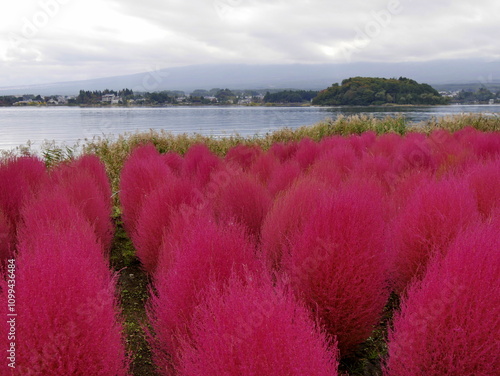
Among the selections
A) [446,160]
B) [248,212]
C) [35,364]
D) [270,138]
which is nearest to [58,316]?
[35,364]

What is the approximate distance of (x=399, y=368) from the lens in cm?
249

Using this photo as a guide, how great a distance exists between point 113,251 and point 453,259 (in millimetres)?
4716

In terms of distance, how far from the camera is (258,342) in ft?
5.78

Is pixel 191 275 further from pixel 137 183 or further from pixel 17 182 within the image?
pixel 17 182

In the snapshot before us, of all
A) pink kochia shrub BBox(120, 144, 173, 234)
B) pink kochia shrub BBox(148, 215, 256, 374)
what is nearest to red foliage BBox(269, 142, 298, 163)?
pink kochia shrub BBox(120, 144, 173, 234)

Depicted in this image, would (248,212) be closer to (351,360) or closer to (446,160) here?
(351,360)

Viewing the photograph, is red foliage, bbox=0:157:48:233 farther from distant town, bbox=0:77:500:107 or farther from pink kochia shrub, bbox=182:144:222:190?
distant town, bbox=0:77:500:107

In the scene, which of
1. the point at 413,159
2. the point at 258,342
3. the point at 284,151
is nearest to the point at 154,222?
the point at 258,342

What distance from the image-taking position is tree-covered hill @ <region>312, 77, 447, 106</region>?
27.7 metres

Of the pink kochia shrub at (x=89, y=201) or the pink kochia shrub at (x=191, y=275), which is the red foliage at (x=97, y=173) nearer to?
the pink kochia shrub at (x=89, y=201)

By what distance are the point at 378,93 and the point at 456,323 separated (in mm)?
26886

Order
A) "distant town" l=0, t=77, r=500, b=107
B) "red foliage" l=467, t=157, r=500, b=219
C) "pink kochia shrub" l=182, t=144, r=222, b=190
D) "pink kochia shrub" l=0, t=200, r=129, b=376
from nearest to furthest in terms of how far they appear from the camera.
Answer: "pink kochia shrub" l=0, t=200, r=129, b=376, "red foliage" l=467, t=157, r=500, b=219, "pink kochia shrub" l=182, t=144, r=222, b=190, "distant town" l=0, t=77, r=500, b=107

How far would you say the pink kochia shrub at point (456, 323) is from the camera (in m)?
2.31

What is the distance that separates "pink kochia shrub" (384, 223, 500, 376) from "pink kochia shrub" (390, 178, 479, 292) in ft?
4.09
